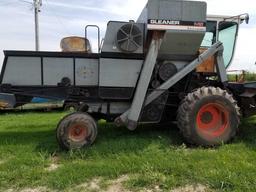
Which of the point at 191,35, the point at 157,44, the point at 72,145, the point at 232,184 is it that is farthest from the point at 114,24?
the point at 232,184

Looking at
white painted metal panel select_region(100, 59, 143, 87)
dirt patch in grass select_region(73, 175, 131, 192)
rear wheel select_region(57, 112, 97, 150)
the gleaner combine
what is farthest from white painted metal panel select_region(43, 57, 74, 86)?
dirt patch in grass select_region(73, 175, 131, 192)

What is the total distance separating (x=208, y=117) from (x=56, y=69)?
288cm

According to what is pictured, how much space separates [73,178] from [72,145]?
1.27m

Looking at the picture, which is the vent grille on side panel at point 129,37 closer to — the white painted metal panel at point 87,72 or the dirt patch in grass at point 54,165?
the white painted metal panel at point 87,72

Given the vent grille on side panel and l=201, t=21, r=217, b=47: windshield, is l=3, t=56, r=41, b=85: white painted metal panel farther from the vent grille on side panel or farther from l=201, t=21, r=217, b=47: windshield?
l=201, t=21, r=217, b=47: windshield

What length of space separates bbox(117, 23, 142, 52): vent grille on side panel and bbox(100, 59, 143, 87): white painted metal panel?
10.6 inches

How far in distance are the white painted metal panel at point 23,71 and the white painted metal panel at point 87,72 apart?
28.0 inches

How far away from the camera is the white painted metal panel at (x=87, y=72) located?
681cm

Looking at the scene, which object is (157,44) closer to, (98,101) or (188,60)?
(188,60)

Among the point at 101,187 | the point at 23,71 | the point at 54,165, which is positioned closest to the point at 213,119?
the point at 101,187

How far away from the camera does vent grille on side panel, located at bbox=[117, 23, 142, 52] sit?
6.49 meters

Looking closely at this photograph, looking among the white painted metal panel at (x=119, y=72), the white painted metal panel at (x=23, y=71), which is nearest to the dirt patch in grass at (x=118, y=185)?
the white painted metal panel at (x=119, y=72)

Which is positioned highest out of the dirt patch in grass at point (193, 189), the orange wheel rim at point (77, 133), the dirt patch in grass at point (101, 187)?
the orange wheel rim at point (77, 133)

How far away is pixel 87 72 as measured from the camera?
22.5ft
